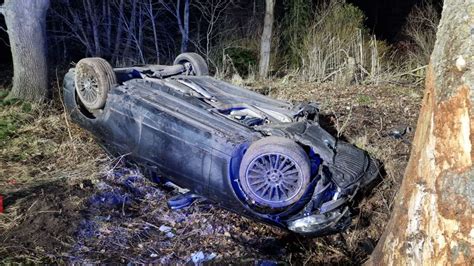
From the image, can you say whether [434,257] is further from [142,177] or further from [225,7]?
[225,7]

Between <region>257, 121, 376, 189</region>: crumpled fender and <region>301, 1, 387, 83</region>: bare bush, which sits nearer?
<region>257, 121, 376, 189</region>: crumpled fender

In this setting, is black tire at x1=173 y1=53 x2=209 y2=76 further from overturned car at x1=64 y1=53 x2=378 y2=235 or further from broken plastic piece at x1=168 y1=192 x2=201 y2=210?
broken plastic piece at x1=168 y1=192 x2=201 y2=210

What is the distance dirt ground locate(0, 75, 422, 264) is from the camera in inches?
159

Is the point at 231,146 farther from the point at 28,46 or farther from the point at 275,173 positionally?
the point at 28,46

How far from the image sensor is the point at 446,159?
252 centimetres

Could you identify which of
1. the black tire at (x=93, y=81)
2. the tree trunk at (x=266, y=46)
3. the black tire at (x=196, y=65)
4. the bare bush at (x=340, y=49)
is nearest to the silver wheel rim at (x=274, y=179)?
the black tire at (x=93, y=81)

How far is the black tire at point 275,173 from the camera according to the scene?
13.4 feet

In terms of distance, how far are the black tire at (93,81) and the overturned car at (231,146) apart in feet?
0.03

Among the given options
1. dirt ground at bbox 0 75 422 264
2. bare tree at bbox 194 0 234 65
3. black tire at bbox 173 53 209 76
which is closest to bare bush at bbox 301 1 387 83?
bare tree at bbox 194 0 234 65

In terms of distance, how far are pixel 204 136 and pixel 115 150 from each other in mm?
1309

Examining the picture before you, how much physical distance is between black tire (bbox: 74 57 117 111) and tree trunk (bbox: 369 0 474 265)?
3.29 meters

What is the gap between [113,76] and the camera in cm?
512

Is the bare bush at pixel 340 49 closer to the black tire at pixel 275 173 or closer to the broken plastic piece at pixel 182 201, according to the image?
the broken plastic piece at pixel 182 201

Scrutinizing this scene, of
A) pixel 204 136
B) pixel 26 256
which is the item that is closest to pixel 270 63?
pixel 204 136
